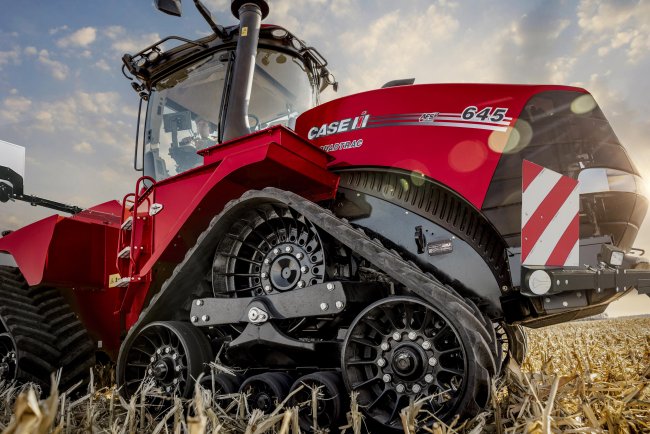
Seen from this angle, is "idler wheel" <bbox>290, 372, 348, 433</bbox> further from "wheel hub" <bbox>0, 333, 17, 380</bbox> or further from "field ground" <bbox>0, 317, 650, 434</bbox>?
"wheel hub" <bbox>0, 333, 17, 380</bbox>

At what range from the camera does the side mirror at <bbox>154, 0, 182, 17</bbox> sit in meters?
2.89

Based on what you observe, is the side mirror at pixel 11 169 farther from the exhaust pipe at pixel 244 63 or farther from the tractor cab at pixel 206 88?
the exhaust pipe at pixel 244 63

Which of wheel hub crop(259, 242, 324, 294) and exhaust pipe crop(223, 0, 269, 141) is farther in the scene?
exhaust pipe crop(223, 0, 269, 141)

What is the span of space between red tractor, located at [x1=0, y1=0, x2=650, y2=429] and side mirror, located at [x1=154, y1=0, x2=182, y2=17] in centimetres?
1

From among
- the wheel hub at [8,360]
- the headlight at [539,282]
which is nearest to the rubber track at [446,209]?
the headlight at [539,282]

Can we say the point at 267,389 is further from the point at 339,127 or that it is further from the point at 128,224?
the point at 128,224

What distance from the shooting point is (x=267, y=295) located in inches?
99.3

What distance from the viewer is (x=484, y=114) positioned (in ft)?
8.55

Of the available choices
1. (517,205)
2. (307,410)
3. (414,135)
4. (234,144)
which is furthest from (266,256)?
(517,205)

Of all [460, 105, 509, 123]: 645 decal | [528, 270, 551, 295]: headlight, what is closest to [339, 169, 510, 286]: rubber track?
[528, 270, 551, 295]: headlight

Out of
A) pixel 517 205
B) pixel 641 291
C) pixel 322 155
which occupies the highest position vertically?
pixel 322 155

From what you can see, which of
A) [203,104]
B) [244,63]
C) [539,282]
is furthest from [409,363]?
[203,104]

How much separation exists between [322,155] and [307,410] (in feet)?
4.71

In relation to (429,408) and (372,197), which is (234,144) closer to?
(372,197)
